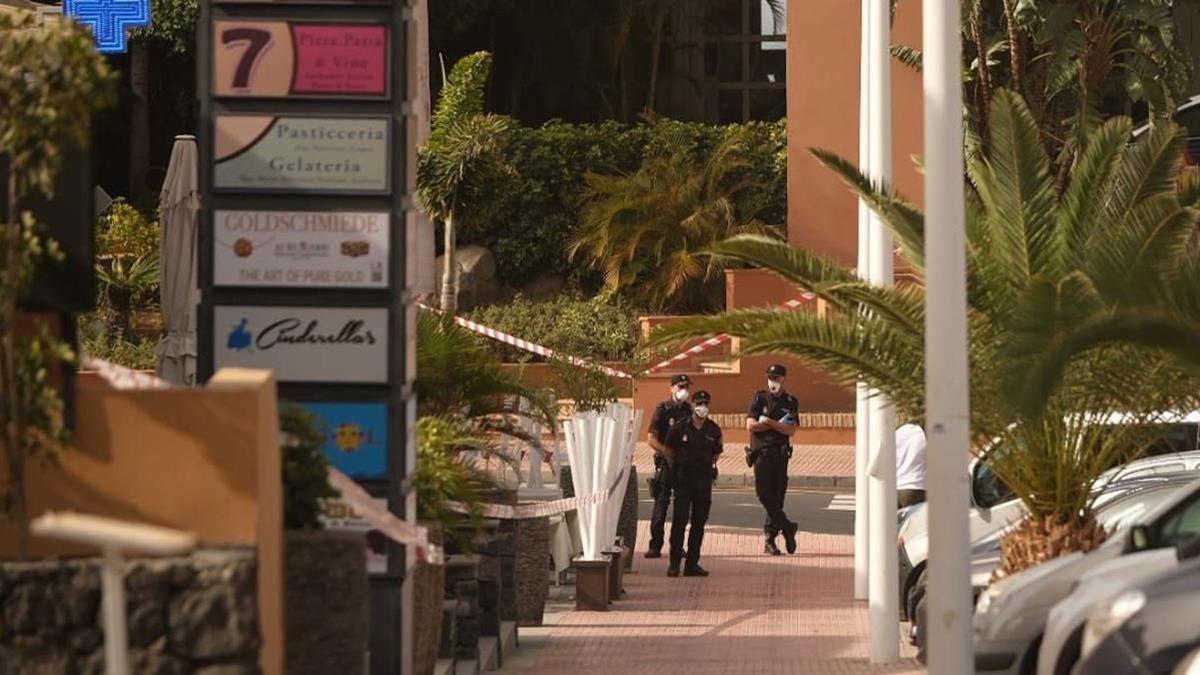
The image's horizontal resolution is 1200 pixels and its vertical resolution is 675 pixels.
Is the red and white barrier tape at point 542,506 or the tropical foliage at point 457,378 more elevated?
the tropical foliage at point 457,378

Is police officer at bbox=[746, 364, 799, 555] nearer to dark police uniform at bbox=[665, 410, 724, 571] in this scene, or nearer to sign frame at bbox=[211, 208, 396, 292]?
dark police uniform at bbox=[665, 410, 724, 571]

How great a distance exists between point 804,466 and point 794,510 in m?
3.85

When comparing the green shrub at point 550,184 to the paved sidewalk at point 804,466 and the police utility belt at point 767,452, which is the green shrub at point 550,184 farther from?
the police utility belt at point 767,452

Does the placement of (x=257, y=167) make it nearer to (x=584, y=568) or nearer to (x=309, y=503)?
(x=309, y=503)

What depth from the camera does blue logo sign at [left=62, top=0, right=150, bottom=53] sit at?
740 inches

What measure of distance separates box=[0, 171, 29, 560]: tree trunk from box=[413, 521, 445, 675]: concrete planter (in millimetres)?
3689

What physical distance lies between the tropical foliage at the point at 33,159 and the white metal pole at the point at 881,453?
683 cm

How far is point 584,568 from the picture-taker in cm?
1677

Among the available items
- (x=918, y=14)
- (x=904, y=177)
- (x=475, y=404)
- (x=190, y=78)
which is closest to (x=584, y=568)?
(x=475, y=404)

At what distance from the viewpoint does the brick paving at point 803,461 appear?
91.9 feet

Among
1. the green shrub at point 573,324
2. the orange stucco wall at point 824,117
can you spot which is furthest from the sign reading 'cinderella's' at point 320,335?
the orange stucco wall at point 824,117

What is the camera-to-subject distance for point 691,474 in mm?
18938

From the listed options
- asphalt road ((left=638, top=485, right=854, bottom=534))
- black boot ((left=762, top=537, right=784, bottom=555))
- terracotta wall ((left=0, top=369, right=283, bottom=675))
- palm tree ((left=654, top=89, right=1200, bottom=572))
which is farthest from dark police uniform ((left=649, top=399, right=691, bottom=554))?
terracotta wall ((left=0, top=369, right=283, bottom=675))

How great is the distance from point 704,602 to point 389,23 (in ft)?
25.7
